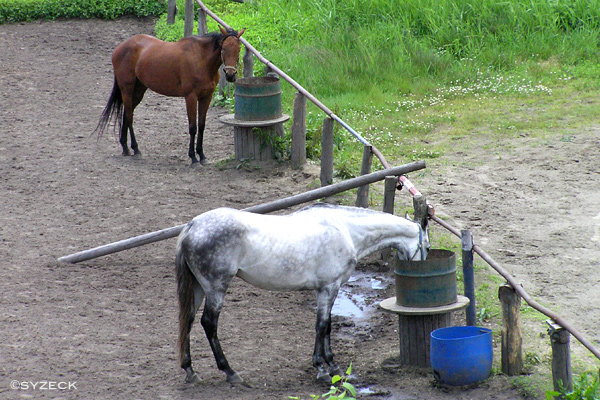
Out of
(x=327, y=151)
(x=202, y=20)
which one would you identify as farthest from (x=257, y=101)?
(x=202, y=20)

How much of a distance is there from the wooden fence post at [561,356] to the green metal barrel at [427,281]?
2.69 feet

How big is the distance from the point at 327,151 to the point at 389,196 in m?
1.68

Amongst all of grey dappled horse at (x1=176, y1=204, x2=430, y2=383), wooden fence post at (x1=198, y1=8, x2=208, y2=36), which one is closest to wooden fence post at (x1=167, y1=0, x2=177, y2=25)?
wooden fence post at (x1=198, y1=8, x2=208, y2=36)

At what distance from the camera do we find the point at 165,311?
20.0ft

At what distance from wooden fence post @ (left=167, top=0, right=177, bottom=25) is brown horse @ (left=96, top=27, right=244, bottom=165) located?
6194 millimetres

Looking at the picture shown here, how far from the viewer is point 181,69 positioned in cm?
936

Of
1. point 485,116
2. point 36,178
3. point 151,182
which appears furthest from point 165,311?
point 485,116

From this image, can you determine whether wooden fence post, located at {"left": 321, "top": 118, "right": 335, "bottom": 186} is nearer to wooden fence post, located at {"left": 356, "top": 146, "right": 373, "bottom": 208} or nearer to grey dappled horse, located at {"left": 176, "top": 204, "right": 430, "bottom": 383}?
wooden fence post, located at {"left": 356, "top": 146, "right": 373, "bottom": 208}

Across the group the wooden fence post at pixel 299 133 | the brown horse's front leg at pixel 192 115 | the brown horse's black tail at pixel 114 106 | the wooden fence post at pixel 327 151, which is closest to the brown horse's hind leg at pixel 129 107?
the brown horse's black tail at pixel 114 106

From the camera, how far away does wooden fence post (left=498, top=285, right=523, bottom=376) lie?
4.85 meters

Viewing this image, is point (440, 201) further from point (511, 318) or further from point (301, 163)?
point (511, 318)

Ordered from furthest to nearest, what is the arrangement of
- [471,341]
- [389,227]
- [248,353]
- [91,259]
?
[91,259], [248,353], [389,227], [471,341]

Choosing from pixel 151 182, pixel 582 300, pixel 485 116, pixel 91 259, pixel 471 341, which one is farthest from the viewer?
pixel 485 116

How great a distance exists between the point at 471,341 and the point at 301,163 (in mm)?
4941
